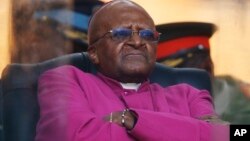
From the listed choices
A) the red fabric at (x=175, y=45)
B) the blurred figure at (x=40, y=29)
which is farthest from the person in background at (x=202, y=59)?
the blurred figure at (x=40, y=29)

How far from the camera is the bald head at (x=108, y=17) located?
2043 mm

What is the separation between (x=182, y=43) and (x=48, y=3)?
764mm

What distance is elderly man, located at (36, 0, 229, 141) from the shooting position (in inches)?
71.0

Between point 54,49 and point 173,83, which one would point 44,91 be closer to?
point 54,49

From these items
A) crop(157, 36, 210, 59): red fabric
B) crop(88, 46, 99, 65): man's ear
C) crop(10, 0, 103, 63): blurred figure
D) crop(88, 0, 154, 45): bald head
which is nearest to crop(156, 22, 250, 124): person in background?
crop(157, 36, 210, 59): red fabric

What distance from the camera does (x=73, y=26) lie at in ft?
5.52

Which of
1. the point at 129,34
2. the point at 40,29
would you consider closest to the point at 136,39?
the point at 129,34

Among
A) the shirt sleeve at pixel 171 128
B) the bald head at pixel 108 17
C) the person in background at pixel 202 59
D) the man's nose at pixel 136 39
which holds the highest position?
the bald head at pixel 108 17

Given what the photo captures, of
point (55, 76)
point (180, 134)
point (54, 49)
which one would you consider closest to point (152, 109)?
point (180, 134)

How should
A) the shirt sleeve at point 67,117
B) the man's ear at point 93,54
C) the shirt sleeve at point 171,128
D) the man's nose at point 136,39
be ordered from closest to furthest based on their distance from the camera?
the shirt sleeve at point 67,117, the shirt sleeve at point 171,128, the man's nose at point 136,39, the man's ear at point 93,54

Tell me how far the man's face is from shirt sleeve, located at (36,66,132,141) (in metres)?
0.20

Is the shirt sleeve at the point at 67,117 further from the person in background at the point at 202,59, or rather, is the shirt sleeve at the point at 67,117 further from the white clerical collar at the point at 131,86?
the person in background at the point at 202,59

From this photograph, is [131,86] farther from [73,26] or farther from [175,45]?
A: [73,26]

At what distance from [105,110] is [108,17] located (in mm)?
348
